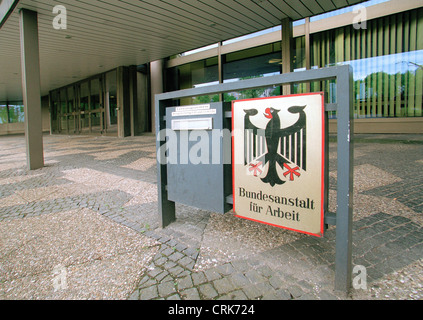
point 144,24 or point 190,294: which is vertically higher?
point 144,24

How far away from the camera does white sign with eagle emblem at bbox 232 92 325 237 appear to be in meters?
1.69

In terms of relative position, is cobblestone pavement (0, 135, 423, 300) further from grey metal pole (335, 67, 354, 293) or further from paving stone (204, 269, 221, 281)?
grey metal pole (335, 67, 354, 293)

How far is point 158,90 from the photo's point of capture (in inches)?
629

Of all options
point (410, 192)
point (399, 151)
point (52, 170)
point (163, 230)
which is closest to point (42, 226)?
point (163, 230)

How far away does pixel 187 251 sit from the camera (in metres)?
2.18

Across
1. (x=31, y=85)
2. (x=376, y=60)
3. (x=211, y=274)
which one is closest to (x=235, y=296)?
(x=211, y=274)

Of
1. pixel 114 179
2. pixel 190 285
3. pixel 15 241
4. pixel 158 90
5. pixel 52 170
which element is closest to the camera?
pixel 190 285

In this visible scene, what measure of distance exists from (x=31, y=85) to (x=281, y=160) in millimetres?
6690

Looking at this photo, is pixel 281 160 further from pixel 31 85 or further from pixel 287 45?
pixel 287 45

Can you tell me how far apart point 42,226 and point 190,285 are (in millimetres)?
1958

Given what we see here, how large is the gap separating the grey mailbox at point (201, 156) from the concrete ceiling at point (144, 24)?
17.8ft

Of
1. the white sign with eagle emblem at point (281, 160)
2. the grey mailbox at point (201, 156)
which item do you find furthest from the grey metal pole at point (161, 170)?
the white sign with eagle emblem at point (281, 160)
